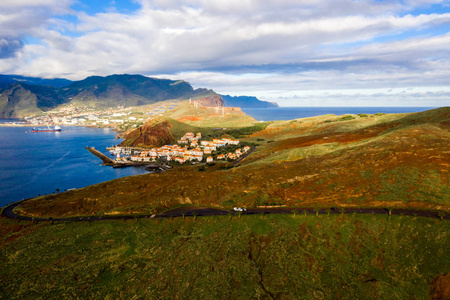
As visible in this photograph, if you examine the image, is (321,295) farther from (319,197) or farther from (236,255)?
(319,197)

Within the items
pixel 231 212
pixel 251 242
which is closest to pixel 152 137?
pixel 231 212

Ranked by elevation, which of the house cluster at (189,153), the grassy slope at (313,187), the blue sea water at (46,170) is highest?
the grassy slope at (313,187)

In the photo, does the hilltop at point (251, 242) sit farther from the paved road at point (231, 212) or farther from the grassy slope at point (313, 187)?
the paved road at point (231, 212)

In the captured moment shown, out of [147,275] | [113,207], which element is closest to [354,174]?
[147,275]

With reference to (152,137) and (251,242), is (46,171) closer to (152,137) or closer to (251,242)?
(152,137)

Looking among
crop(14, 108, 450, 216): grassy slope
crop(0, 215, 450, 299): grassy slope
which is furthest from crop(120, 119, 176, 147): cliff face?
crop(0, 215, 450, 299): grassy slope

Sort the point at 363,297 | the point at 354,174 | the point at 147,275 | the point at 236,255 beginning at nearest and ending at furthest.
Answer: the point at 363,297 → the point at 147,275 → the point at 236,255 → the point at 354,174

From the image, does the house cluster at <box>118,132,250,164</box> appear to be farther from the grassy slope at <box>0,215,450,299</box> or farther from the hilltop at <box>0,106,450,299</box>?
the grassy slope at <box>0,215,450,299</box>

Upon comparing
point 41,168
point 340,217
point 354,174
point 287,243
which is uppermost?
point 354,174

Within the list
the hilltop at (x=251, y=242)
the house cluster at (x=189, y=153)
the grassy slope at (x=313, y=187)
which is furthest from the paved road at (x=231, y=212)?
the house cluster at (x=189, y=153)
